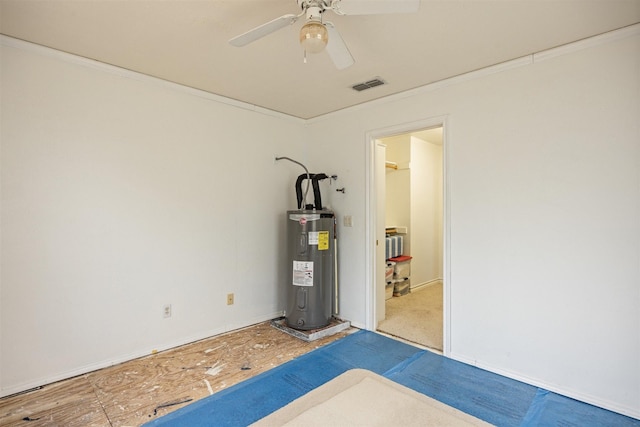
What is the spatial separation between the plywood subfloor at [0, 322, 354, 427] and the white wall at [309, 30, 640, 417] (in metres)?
1.60

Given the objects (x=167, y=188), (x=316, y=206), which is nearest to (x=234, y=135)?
(x=167, y=188)

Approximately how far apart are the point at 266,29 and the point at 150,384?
2.47m

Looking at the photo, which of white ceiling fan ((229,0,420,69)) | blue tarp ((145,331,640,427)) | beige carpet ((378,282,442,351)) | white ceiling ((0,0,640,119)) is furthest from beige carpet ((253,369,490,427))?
white ceiling ((0,0,640,119))

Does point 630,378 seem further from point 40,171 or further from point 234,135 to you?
point 40,171

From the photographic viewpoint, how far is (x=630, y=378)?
1963mm

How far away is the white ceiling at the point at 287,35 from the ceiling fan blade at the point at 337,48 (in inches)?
9.5

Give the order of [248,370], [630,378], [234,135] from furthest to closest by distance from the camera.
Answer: [234,135] < [248,370] < [630,378]

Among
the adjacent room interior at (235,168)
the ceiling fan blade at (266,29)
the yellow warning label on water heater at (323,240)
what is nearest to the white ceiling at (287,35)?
the adjacent room interior at (235,168)

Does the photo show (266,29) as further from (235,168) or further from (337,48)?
(235,168)

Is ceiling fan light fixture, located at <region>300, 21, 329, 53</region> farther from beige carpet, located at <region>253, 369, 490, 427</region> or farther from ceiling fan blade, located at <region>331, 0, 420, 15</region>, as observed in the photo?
beige carpet, located at <region>253, 369, 490, 427</region>

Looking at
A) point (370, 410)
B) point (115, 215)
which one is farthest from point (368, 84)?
point (370, 410)

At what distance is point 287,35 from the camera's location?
209 cm

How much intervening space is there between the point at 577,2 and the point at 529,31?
0.29 metres

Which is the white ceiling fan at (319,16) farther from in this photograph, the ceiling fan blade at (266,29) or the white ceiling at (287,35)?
the white ceiling at (287,35)
